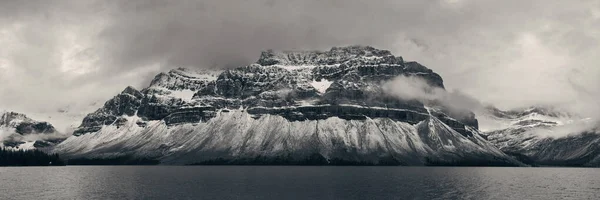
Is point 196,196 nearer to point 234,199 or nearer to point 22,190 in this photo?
point 234,199

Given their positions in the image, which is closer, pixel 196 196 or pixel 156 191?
pixel 196 196

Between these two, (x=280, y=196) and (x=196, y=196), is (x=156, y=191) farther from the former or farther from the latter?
(x=280, y=196)

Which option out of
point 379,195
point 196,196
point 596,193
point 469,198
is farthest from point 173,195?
point 596,193

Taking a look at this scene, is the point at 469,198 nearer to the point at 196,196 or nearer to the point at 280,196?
the point at 280,196

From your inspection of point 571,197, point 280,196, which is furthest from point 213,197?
point 571,197

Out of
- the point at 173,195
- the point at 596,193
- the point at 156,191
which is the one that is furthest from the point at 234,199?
the point at 596,193

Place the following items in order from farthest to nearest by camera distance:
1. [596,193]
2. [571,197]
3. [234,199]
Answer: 1. [596,193]
2. [571,197]
3. [234,199]

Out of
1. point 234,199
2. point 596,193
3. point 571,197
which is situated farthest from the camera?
point 596,193

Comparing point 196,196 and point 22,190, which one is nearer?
point 196,196
